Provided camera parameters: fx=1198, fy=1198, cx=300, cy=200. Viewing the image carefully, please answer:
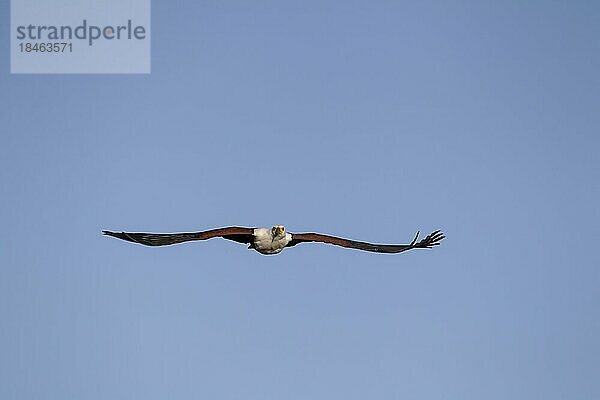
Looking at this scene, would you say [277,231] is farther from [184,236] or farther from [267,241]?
[184,236]

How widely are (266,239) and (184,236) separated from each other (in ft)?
12.0

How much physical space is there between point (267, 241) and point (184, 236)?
12.3 ft

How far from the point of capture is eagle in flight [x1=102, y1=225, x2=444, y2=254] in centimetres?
4216

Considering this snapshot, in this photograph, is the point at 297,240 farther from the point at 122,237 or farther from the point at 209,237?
the point at 122,237

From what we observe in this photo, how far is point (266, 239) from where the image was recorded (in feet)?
149

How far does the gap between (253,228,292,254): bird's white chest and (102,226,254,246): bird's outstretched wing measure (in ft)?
0.99

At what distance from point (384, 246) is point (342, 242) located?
2.05 m

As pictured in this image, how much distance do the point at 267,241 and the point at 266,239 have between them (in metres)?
0.11

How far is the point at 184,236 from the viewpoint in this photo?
142 ft

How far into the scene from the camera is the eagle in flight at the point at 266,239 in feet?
138

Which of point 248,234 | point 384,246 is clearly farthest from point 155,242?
point 384,246

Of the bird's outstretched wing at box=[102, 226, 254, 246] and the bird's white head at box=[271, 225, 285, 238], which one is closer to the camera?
the bird's outstretched wing at box=[102, 226, 254, 246]

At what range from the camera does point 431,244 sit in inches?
1987

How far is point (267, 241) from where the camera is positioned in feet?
149
